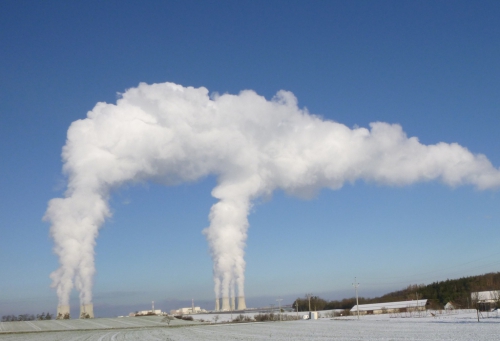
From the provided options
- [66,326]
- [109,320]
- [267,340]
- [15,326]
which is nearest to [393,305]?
[109,320]

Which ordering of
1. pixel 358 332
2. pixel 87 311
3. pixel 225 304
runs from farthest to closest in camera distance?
pixel 225 304, pixel 87 311, pixel 358 332

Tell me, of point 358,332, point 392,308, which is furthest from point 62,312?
point 392,308

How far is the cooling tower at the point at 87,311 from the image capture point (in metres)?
116

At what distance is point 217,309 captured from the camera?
143375mm

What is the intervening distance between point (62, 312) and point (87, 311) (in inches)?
246

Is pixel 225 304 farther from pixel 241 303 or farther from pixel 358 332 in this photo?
pixel 358 332

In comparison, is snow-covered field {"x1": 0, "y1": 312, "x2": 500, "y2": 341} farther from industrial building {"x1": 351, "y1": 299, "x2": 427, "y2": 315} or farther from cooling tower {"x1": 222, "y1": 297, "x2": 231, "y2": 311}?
industrial building {"x1": 351, "y1": 299, "x2": 427, "y2": 315}

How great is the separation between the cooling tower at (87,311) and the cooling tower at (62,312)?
11.9 feet

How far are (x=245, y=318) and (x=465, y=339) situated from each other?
333 ft

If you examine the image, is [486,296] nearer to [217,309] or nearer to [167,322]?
[217,309]

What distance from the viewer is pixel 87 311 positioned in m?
120

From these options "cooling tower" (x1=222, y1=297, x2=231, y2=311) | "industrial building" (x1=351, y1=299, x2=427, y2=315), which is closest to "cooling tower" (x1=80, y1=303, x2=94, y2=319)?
"cooling tower" (x1=222, y1=297, x2=231, y2=311)

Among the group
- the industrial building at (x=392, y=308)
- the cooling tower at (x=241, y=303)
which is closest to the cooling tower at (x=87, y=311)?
the cooling tower at (x=241, y=303)

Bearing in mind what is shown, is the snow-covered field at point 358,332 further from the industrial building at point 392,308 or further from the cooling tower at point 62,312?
the industrial building at point 392,308
